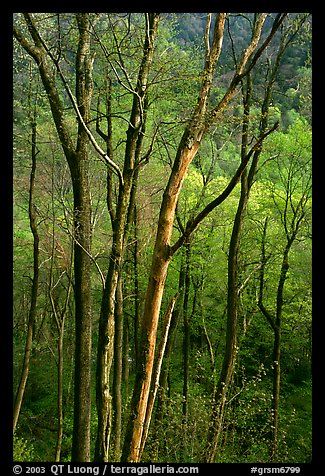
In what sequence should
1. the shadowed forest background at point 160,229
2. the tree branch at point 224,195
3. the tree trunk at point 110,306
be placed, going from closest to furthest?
1. the tree branch at point 224,195
2. the shadowed forest background at point 160,229
3. the tree trunk at point 110,306

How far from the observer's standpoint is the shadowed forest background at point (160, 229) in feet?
20.3

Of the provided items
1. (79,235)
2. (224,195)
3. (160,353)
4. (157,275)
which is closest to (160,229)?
(157,275)

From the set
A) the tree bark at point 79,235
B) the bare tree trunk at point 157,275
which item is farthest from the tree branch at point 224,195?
the tree bark at point 79,235

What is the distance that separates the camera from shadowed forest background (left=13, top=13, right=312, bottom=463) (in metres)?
6.18

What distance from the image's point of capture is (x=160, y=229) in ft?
17.9

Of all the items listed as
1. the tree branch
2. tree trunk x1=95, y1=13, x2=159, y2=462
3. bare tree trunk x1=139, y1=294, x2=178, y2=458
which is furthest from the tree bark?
the tree branch

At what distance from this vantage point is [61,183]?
1312cm

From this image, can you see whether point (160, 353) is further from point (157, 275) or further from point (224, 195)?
point (224, 195)

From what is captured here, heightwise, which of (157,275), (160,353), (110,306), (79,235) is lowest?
(160,353)

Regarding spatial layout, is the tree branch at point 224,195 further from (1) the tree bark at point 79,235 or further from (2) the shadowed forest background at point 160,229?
(1) the tree bark at point 79,235
